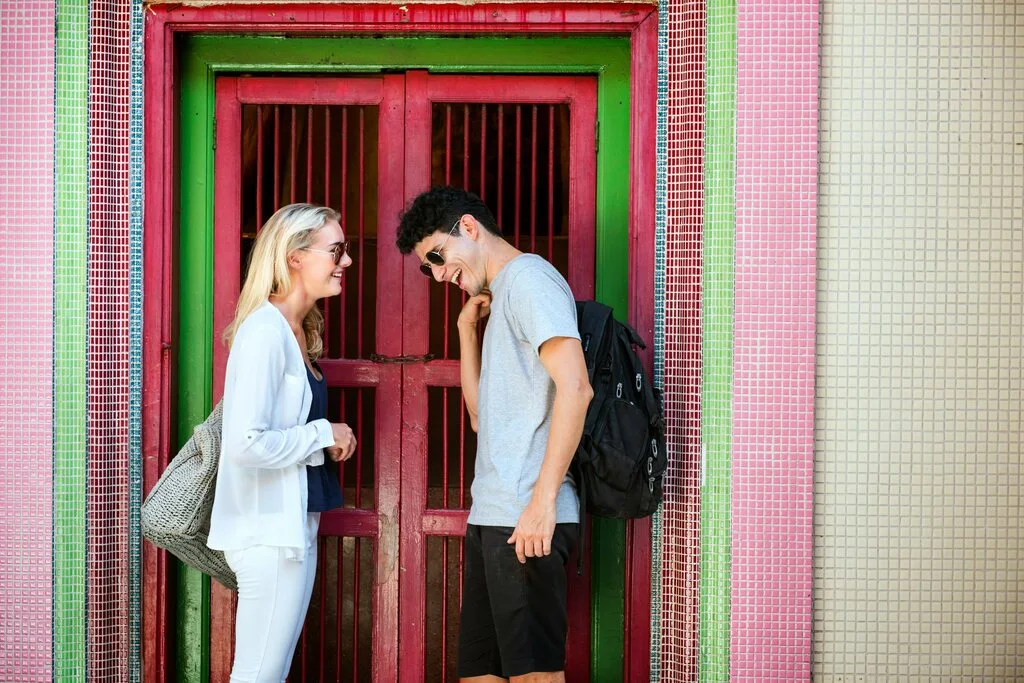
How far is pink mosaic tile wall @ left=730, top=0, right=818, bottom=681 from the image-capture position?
3168mm

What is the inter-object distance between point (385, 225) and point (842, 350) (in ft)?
5.46

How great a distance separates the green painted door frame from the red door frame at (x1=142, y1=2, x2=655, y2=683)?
3.4 inches

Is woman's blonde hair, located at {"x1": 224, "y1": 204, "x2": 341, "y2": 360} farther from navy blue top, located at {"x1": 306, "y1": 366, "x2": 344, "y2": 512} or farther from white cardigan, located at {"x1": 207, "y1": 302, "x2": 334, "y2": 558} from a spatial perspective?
navy blue top, located at {"x1": 306, "y1": 366, "x2": 344, "y2": 512}

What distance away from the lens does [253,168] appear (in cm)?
364

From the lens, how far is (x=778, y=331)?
10.4ft

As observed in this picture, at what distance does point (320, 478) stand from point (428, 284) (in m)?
0.89

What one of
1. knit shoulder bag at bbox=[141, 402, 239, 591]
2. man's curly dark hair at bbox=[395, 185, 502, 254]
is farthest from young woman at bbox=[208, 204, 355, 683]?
man's curly dark hair at bbox=[395, 185, 502, 254]

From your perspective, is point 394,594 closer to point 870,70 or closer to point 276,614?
point 276,614

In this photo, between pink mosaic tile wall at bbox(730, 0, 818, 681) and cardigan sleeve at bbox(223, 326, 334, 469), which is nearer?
cardigan sleeve at bbox(223, 326, 334, 469)

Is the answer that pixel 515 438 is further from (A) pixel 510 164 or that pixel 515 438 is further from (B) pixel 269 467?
(A) pixel 510 164

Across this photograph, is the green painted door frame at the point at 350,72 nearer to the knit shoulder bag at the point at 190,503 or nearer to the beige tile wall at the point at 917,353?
the knit shoulder bag at the point at 190,503

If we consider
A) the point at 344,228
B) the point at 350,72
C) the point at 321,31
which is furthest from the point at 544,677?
the point at 321,31

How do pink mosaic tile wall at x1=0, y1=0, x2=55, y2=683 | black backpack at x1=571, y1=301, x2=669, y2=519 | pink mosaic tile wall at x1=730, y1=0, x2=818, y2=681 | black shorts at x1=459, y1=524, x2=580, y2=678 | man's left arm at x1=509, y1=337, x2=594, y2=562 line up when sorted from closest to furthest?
man's left arm at x1=509, y1=337, x2=594, y2=562, black shorts at x1=459, y1=524, x2=580, y2=678, black backpack at x1=571, y1=301, x2=669, y2=519, pink mosaic tile wall at x1=730, y1=0, x2=818, y2=681, pink mosaic tile wall at x1=0, y1=0, x2=55, y2=683

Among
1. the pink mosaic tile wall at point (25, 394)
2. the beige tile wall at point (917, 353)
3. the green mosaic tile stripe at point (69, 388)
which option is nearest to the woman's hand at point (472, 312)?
the beige tile wall at point (917, 353)
